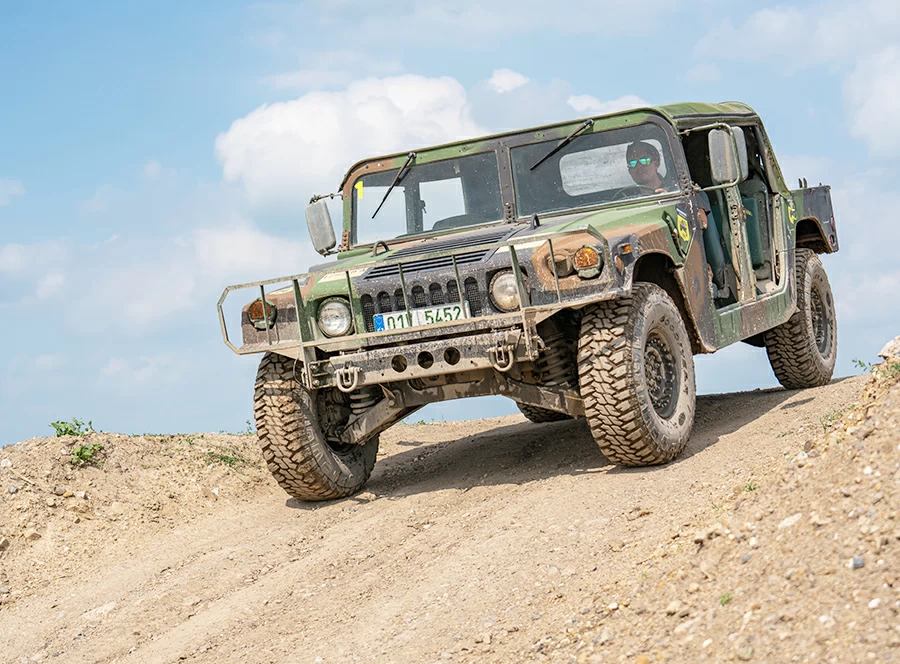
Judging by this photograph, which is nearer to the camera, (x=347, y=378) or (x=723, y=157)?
(x=347, y=378)

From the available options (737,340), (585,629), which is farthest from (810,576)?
(737,340)

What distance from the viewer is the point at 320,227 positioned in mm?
8305

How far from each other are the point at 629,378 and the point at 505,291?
0.88m

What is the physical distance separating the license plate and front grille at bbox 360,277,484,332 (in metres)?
0.04

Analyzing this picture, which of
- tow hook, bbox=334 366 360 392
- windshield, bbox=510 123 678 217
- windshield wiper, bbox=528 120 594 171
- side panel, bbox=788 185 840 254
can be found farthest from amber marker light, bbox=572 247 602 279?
side panel, bbox=788 185 840 254

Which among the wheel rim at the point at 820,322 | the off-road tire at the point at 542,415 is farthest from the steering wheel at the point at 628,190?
the wheel rim at the point at 820,322

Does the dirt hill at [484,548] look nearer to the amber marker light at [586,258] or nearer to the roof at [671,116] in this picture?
the amber marker light at [586,258]

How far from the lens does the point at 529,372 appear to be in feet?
22.5

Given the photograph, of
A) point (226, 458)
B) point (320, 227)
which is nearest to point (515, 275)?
point (320, 227)

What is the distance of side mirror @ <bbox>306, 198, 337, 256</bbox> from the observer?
8273 millimetres

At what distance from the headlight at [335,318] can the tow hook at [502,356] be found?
1056mm

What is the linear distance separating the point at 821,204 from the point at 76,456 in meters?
7.30

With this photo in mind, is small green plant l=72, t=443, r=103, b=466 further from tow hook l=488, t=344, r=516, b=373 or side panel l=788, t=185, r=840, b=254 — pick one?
side panel l=788, t=185, r=840, b=254

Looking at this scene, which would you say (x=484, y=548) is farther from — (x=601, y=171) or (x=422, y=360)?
(x=601, y=171)
